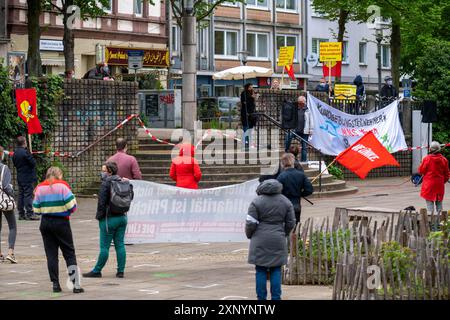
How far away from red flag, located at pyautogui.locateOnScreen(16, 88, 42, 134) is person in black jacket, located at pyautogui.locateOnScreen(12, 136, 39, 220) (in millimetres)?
2662

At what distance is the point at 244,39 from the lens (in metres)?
67.8

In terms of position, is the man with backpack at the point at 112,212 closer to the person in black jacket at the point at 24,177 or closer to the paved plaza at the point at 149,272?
the paved plaza at the point at 149,272

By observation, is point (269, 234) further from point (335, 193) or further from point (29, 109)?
point (335, 193)

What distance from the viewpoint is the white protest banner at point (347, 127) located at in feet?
106

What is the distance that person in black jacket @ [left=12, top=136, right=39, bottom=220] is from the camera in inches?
951

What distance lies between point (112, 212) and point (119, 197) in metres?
0.26

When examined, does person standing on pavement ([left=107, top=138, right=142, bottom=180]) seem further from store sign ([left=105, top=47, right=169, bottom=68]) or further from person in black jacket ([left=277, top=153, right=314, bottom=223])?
store sign ([left=105, top=47, right=169, bottom=68])

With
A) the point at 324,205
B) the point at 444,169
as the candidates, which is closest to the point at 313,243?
the point at 444,169

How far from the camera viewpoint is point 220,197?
18594mm

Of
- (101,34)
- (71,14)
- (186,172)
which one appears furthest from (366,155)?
(101,34)

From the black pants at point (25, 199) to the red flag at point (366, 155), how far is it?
658 cm

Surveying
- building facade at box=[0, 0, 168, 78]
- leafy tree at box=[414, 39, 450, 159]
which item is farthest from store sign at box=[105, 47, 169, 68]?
leafy tree at box=[414, 39, 450, 159]

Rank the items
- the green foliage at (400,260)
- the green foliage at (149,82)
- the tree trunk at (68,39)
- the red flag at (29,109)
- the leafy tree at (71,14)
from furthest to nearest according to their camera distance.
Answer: the green foliage at (149,82) → the tree trunk at (68,39) → the leafy tree at (71,14) → the red flag at (29,109) → the green foliage at (400,260)

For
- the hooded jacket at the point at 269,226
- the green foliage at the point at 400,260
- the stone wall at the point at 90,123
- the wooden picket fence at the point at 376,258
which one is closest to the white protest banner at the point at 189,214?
the wooden picket fence at the point at 376,258
